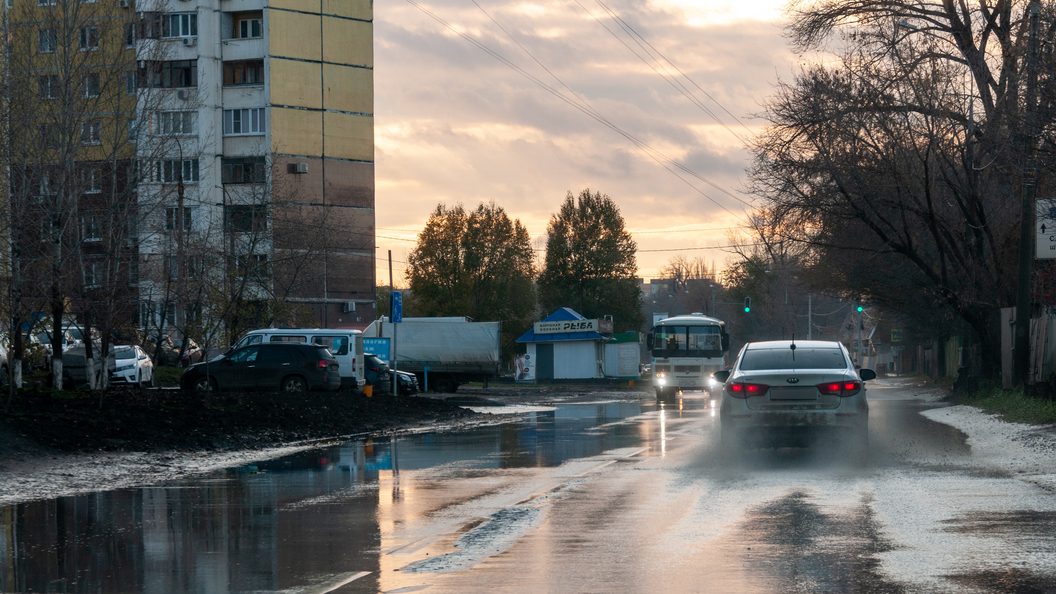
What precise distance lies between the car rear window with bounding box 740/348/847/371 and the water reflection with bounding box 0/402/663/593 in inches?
106

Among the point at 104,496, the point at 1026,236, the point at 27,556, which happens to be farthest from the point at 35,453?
the point at 1026,236

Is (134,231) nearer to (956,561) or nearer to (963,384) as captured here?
(956,561)

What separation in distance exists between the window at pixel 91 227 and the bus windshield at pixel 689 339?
23404 mm

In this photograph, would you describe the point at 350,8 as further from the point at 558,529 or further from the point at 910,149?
the point at 558,529

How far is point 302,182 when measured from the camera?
68625mm

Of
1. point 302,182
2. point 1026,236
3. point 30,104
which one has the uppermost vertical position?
point 302,182

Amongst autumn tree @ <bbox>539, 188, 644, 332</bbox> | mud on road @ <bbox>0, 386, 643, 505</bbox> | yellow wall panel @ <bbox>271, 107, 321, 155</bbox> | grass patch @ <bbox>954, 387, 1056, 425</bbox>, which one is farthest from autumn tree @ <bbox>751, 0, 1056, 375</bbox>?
autumn tree @ <bbox>539, 188, 644, 332</bbox>

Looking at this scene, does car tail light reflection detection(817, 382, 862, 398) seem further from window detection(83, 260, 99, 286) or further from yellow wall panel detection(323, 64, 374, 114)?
yellow wall panel detection(323, 64, 374, 114)

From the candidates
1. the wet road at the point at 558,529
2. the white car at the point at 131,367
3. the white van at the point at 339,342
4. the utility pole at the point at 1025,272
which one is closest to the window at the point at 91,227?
the wet road at the point at 558,529

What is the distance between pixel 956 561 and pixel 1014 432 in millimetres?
12981

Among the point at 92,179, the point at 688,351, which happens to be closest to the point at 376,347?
the point at 688,351

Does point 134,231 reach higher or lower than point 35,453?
higher

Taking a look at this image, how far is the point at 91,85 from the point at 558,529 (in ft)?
55.9

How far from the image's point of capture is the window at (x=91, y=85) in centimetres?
2170
